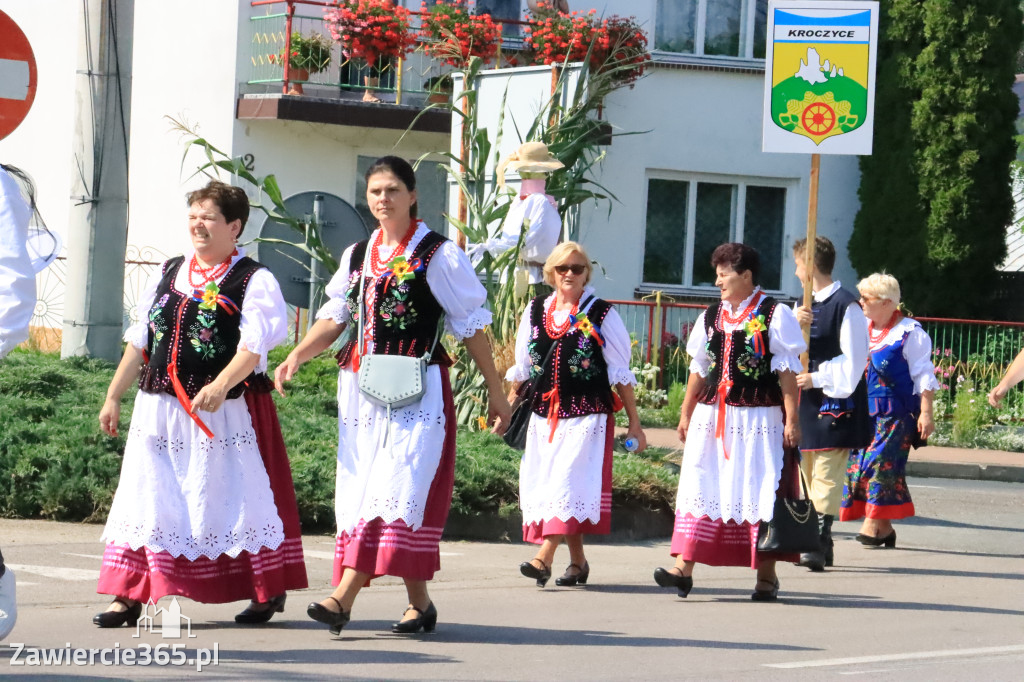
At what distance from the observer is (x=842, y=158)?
2316 centimetres

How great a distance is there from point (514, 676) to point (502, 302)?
649 centimetres

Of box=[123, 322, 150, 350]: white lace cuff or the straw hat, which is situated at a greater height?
the straw hat

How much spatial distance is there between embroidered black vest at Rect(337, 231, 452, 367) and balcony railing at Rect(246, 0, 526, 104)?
46.7ft

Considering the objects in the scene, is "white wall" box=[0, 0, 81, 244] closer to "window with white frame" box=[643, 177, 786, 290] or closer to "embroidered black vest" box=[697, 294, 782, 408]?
"window with white frame" box=[643, 177, 786, 290]

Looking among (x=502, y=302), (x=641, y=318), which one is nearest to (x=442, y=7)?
(x=641, y=318)

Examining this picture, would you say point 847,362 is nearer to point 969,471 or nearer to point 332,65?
point 969,471

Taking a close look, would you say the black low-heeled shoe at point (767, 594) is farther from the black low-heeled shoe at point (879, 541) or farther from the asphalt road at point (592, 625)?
the black low-heeled shoe at point (879, 541)

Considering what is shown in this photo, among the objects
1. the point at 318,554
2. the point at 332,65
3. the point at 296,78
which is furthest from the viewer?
the point at 332,65

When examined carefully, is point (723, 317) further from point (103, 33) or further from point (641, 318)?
point (641, 318)

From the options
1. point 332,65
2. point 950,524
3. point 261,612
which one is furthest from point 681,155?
point 261,612

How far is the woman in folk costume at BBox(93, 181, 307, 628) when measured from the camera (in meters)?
6.66

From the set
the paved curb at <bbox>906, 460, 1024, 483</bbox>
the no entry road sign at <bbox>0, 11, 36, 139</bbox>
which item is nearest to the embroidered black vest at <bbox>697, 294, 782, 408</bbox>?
the no entry road sign at <bbox>0, 11, 36, 139</bbox>

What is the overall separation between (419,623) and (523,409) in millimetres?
2079

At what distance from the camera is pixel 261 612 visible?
6984 millimetres
